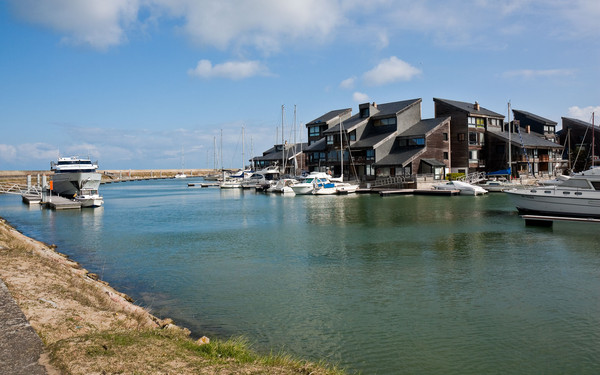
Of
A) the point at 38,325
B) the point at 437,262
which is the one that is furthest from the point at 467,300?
the point at 38,325

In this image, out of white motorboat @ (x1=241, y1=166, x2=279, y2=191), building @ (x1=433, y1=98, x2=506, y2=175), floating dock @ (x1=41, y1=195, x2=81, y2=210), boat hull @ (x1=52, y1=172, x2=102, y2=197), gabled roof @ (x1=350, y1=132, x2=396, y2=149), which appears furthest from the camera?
white motorboat @ (x1=241, y1=166, x2=279, y2=191)

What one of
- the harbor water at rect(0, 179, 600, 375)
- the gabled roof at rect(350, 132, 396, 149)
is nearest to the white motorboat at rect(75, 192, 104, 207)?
the harbor water at rect(0, 179, 600, 375)

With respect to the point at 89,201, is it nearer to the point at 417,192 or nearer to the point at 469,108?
the point at 417,192

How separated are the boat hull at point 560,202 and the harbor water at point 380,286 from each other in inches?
58.6

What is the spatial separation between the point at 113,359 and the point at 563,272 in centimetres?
1860

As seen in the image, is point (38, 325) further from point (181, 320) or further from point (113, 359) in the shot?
point (181, 320)

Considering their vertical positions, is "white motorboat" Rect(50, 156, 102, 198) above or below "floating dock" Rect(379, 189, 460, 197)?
above

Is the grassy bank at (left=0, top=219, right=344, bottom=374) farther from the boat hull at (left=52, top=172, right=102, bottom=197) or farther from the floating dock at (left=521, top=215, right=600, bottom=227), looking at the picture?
the boat hull at (left=52, top=172, right=102, bottom=197)

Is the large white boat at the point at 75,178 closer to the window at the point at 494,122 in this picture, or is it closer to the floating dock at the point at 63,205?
the floating dock at the point at 63,205

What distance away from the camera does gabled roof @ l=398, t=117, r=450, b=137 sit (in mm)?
69781

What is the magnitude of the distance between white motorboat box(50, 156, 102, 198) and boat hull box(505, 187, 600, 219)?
5055 cm

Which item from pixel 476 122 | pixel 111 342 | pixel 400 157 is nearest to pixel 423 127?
pixel 400 157

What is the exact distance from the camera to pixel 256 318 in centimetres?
1373

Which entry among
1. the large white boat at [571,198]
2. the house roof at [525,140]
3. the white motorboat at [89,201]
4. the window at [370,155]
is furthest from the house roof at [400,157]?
the white motorboat at [89,201]
